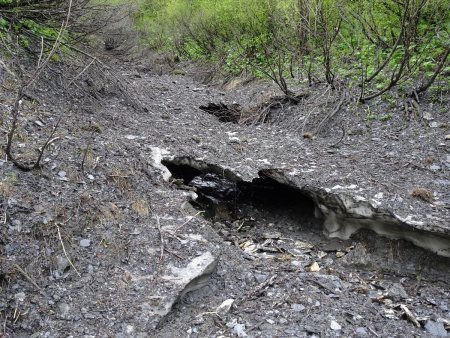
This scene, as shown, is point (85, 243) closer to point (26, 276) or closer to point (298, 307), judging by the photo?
point (26, 276)

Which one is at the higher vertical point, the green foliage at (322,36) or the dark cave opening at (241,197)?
the green foliage at (322,36)

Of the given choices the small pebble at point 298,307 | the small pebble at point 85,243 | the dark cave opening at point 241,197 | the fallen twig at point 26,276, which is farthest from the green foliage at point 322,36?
the fallen twig at point 26,276

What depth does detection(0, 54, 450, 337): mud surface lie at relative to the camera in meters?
2.85

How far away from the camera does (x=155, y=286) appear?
2990 millimetres

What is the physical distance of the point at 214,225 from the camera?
4637 mm

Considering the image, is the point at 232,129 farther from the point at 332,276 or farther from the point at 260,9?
the point at 260,9

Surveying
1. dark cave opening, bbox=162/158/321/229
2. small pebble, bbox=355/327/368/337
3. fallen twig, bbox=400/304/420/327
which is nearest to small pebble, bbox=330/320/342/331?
small pebble, bbox=355/327/368/337

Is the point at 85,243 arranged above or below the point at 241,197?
above

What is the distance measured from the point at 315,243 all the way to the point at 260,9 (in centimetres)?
744

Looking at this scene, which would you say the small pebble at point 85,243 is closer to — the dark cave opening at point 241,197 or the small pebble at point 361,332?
the dark cave opening at point 241,197

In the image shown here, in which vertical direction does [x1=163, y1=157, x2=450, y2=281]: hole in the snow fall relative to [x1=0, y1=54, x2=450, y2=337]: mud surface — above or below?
below

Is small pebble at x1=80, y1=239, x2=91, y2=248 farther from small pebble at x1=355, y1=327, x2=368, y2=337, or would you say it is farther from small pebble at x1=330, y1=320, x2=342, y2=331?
small pebble at x1=355, y1=327, x2=368, y2=337

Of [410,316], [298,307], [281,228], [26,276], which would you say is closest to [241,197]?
[281,228]

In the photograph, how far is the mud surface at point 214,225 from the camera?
2.85 meters
